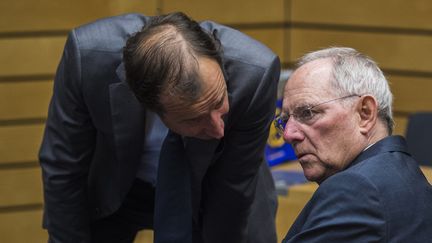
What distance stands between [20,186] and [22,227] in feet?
0.75

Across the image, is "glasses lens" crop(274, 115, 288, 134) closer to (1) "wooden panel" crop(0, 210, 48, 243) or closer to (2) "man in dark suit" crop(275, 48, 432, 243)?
(2) "man in dark suit" crop(275, 48, 432, 243)

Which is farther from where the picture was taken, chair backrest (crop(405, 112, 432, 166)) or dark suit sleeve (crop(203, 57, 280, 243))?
chair backrest (crop(405, 112, 432, 166))

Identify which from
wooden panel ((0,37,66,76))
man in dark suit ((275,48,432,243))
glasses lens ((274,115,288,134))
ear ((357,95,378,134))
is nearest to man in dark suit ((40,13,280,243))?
glasses lens ((274,115,288,134))

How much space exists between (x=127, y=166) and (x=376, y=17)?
2954 millimetres

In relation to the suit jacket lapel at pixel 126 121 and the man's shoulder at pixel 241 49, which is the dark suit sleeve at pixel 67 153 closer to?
the suit jacket lapel at pixel 126 121

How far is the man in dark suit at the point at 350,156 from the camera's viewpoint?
5.55 ft

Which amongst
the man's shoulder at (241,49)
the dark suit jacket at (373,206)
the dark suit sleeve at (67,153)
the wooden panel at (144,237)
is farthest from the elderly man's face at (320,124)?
the wooden panel at (144,237)

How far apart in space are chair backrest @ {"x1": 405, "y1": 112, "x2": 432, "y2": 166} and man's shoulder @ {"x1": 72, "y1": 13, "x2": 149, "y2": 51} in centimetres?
169

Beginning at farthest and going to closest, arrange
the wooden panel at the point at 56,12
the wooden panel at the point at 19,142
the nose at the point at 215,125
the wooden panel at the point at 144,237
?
the wooden panel at the point at 19,142
the wooden panel at the point at 56,12
the wooden panel at the point at 144,237
the nose at the point at 215,125

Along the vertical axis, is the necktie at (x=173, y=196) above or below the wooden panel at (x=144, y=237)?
above

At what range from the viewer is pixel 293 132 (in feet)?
6.50

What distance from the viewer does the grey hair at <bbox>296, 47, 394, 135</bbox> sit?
1875mm

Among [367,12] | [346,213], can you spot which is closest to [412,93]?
[367,12]

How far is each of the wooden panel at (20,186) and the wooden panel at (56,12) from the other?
76cm
